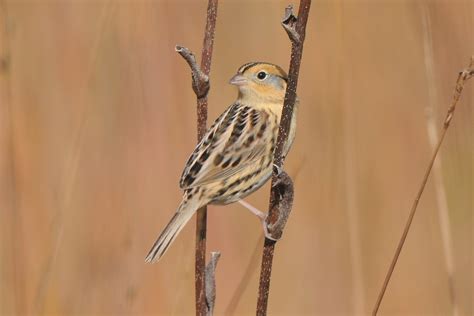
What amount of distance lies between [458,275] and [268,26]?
77.8 inches

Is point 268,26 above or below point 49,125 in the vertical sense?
above

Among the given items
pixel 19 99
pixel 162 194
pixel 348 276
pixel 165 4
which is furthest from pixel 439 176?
pixel 162 194

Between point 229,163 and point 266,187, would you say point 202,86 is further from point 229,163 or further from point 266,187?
point 266,187

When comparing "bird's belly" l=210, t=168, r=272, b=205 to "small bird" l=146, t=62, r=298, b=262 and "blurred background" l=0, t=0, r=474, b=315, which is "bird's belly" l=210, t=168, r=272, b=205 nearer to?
"small bird" l=146, t=62, r=298, b=262

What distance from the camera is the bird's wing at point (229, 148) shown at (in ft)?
8.82

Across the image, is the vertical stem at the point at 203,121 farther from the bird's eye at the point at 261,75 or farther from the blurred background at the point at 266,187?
the blurred background at the point at 266,187

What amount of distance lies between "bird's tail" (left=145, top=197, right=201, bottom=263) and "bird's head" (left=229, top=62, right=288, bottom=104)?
0.73 m

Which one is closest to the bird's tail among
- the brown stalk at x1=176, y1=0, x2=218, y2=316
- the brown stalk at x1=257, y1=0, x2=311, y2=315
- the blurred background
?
the brown stalk at x1=176, y1=0, x2=218, y2=316

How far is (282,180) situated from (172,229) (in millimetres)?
793

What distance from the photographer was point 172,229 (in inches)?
97.8

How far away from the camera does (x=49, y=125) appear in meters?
5.29

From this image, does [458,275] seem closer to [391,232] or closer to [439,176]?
[391,232]

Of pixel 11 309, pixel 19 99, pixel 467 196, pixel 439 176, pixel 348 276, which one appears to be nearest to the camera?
pixel 439 176

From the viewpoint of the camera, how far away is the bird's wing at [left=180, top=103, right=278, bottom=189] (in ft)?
8.82
